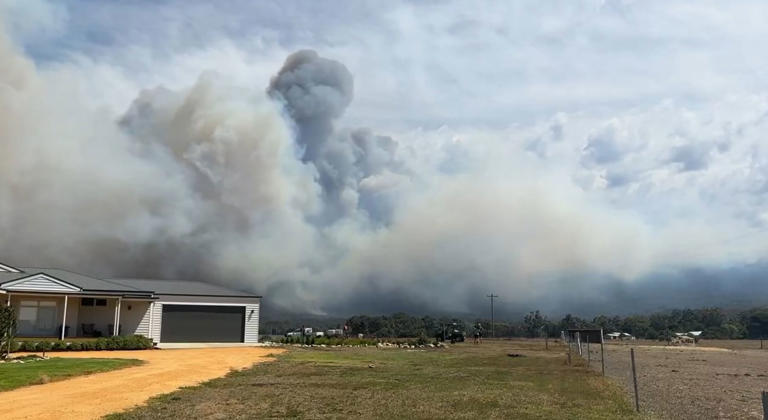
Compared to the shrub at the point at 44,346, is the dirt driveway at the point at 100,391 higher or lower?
lower

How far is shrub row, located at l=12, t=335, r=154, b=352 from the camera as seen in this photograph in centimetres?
3233

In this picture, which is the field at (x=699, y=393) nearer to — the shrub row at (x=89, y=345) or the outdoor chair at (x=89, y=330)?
the shrub row at (x=89, y=345)

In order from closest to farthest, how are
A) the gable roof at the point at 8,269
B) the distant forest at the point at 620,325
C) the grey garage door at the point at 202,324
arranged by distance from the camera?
the gable roof at the point at 8,269 → the grey garage door at the point at 202,324 → the distant forest at the point at 620,325

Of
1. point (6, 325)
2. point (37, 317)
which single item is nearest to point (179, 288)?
point (37, 317)

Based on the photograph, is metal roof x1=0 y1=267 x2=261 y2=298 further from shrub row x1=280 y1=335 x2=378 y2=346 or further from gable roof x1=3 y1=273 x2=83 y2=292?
shrub row x1=280 y1=335 x2=378 y2=346

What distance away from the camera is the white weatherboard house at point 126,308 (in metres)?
38.9

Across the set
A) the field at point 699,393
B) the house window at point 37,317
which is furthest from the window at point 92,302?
the field at point 699,393

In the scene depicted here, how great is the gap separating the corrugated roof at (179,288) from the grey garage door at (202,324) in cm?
99

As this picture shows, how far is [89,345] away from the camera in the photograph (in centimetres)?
3466

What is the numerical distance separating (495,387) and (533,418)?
604cm

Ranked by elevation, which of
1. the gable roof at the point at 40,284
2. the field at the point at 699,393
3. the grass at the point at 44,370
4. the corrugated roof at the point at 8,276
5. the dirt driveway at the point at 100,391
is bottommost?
the field at the point at 699,393

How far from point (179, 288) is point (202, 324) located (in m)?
3.56

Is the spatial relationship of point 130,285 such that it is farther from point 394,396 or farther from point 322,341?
point 394,396

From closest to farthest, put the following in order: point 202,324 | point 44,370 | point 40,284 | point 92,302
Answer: point 44,370 → point 40,284 → point 92,302 → point 202,324
